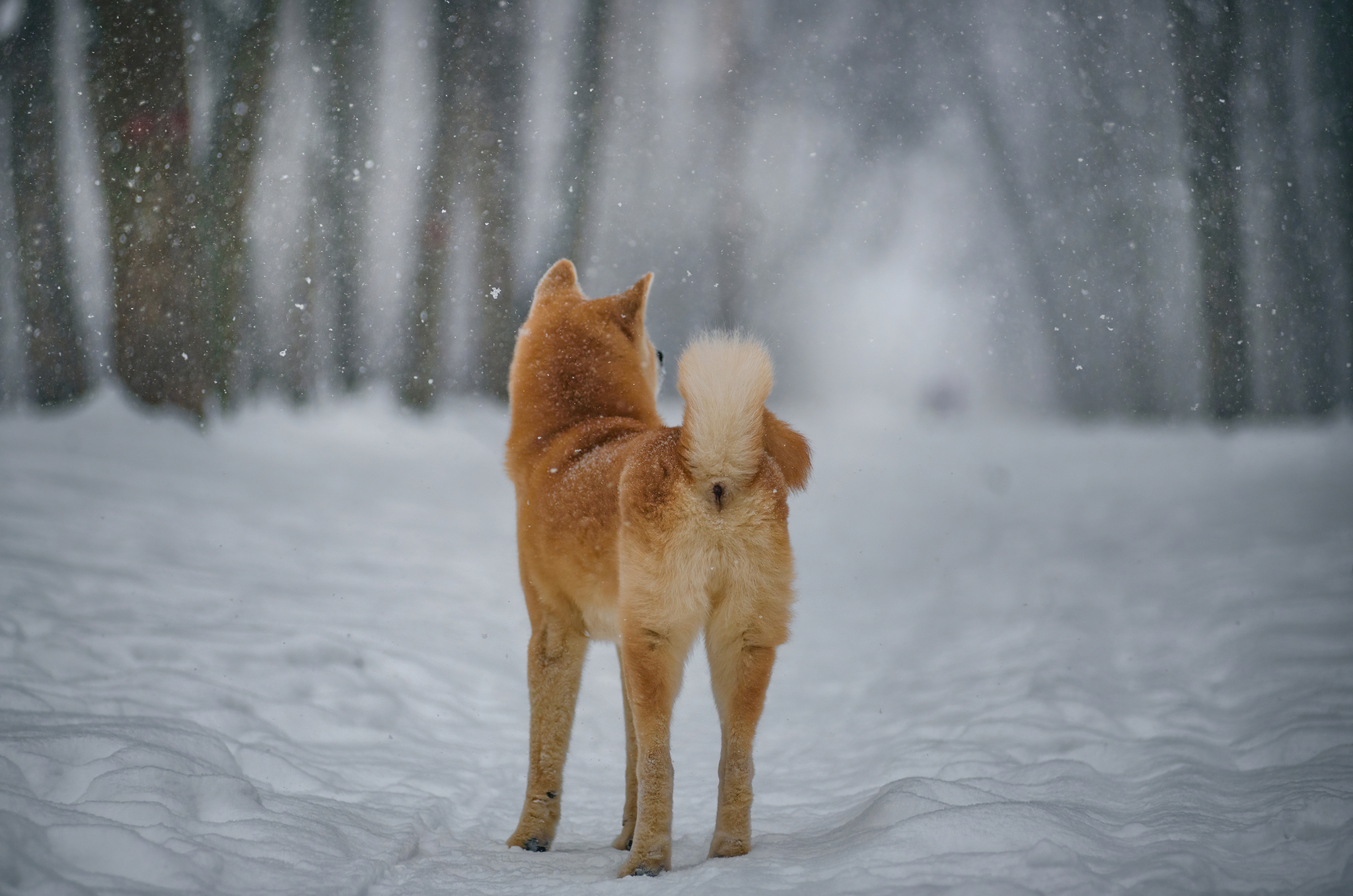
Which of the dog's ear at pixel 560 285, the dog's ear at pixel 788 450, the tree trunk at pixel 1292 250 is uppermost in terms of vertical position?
the tree trunk at pixel 1292 250

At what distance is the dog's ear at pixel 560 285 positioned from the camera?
340 centimetres

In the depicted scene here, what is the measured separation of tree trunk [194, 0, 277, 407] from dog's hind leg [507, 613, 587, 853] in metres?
7.66

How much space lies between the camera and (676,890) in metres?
2.07

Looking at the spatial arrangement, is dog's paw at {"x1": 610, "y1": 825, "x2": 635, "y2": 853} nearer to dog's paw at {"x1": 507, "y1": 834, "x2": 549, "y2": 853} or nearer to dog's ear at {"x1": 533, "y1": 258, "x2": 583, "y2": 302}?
dog's paw at {"x1": 507, "y1": 834, "x2": 549, "y2": 853}

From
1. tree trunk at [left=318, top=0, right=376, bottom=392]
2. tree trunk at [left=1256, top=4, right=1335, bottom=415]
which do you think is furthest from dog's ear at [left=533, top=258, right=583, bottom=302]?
tree trunk at [left=1256, top=4, right=1335, bottom=415]

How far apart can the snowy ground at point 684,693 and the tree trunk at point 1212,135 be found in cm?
253

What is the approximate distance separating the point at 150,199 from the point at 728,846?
9.11m

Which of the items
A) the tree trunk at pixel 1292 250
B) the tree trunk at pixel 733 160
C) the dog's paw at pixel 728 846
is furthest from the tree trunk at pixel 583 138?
the dog's paw at pixel 728 846

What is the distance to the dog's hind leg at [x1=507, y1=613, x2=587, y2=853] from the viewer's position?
2.79 meters

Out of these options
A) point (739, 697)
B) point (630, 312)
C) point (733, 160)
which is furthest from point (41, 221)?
point (739, 697)

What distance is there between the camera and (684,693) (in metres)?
5.33

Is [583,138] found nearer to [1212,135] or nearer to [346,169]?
[346,169]

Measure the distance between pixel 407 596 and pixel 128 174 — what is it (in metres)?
6.10

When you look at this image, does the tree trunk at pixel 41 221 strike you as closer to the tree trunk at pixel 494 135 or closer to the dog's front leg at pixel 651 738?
the tree trunk at pixel 494 135
